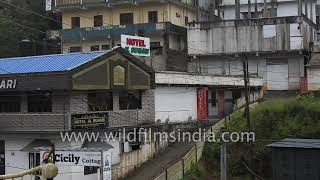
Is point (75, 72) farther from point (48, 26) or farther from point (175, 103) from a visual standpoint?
point (48, 26)

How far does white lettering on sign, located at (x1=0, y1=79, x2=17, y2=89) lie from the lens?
29500 millimetres

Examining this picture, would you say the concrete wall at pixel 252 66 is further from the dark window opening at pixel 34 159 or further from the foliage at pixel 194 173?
the dark window opening at pixel 34 159

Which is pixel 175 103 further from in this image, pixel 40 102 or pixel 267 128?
pixel 40 102

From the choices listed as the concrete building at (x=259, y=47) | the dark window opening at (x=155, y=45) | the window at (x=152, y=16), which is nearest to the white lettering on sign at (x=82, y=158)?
the concrete building at (x=259, y=47)

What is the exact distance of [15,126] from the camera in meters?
29.3

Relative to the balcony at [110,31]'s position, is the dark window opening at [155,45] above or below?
below

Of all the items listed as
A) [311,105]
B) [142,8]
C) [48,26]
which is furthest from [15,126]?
[48,26]

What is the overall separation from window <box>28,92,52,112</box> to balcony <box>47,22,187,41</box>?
22.0m

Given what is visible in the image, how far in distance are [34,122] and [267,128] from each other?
50.5 ft

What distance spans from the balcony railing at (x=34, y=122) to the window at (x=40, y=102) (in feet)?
3.37

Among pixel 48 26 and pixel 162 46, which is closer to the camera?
pixel 162 46

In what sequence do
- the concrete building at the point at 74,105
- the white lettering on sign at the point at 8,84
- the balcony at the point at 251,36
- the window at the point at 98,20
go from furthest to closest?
1. the window at the point at 98,20
2. the balcony at the point at 251,36
3. the white lettering on sign at the point at 8,84
4. the concrete building at the point at 74,105

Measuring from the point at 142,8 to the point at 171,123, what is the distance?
65.3ft

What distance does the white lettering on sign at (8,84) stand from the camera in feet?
96.8
